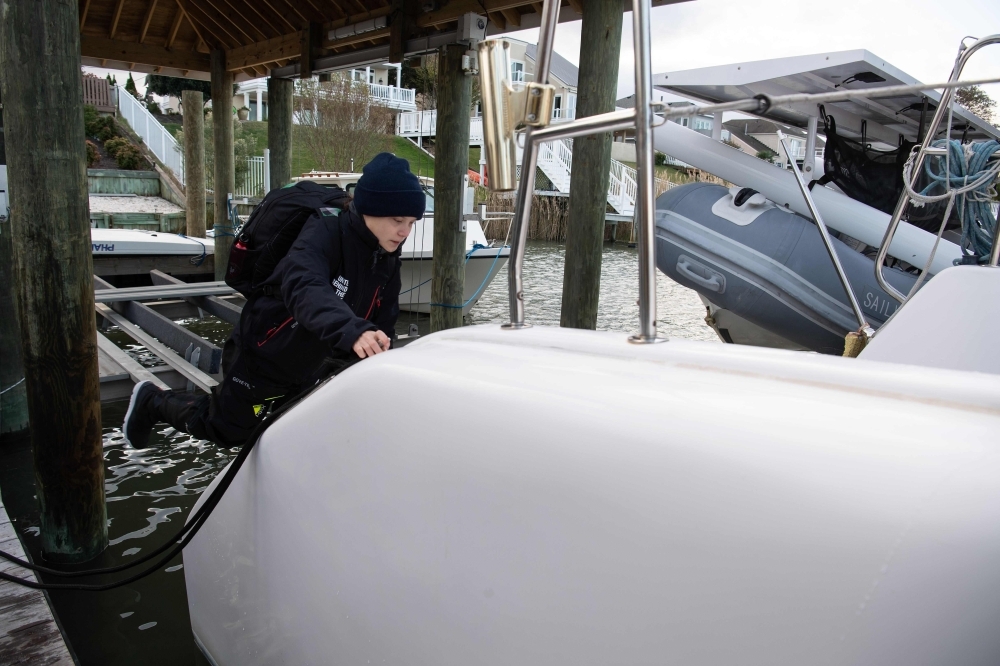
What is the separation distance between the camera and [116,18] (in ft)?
30.8

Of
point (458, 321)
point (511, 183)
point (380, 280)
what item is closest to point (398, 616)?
point (511, 183)

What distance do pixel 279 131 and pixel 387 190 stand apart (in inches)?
317

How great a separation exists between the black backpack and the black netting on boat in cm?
459

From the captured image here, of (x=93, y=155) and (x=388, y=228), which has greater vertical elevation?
(x=93, y=155)

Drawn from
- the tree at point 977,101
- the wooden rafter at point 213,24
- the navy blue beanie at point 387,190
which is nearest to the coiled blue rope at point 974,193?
the tree at point 977,101

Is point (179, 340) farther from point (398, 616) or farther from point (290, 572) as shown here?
point (398, 616)

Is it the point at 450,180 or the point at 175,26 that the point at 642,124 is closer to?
the point at 450,180

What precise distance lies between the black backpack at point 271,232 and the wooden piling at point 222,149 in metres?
8.10

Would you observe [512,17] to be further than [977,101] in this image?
Yes

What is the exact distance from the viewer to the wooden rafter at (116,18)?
30.2 ft

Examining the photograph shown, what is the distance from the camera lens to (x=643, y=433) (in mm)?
1042

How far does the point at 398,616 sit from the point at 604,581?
48 cm

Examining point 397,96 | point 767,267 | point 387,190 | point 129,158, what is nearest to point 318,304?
point 387,190

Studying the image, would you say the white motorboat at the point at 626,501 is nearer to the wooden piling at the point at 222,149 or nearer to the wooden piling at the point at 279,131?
the wooden piling at the point at 279,131
